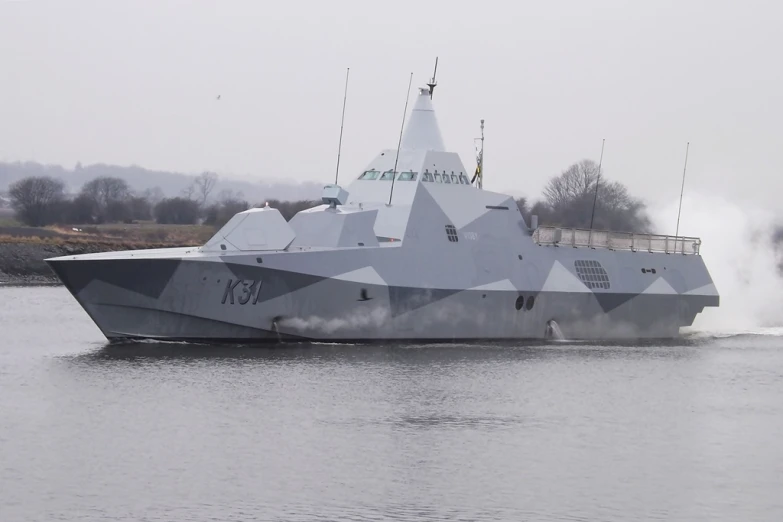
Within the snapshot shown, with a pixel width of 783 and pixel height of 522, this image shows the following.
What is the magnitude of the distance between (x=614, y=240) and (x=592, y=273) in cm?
157

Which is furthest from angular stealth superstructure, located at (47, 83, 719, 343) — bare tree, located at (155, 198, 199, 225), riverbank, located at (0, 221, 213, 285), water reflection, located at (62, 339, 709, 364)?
bare tree, located at (155, 198, 199, 225)

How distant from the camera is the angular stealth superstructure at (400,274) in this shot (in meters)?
24.1

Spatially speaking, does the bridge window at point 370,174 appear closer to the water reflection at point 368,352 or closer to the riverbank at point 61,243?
the water reflection at point 368,352

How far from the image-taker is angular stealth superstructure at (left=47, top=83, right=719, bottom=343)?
24.1 meters

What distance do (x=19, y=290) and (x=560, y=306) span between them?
25020 mm

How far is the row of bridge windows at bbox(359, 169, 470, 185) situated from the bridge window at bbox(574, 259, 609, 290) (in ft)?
12.9

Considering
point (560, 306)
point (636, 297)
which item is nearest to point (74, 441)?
point (560, 306)

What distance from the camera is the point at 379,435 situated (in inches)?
674

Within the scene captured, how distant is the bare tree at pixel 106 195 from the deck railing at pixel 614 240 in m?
37.8

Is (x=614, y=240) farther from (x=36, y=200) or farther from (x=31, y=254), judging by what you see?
(x=36, y=200)

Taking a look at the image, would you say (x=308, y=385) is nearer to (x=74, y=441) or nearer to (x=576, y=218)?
(x=74, y=441)

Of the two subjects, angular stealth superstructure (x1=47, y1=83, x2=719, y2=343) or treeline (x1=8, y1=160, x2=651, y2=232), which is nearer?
angular stealth superstructure (x1=47, y1=83, x2=719, y2=343)

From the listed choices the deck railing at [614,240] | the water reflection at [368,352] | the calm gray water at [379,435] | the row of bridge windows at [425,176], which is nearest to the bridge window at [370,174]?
the row of bridge windows at [425,176]

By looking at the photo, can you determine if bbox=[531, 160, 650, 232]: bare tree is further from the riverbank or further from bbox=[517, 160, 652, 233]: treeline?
the riverbank
